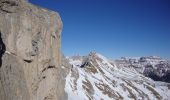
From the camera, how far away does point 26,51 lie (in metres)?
36.0

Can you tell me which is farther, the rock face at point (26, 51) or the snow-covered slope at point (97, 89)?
the snow-covered slope at point (97, 89)

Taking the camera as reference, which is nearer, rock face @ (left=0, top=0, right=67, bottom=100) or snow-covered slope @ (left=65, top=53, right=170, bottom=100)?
rock face @ (left=0, top=0, right=67, bottom=100)

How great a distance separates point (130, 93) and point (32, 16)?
13494 centimetres

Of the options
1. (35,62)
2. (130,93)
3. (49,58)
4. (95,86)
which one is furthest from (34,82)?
(130,93)

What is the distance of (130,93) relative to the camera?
6521 inches

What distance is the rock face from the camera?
33.0 m

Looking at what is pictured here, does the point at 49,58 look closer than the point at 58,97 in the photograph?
Yes

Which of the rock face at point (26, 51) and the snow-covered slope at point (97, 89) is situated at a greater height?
the rock face at point (26, 51)

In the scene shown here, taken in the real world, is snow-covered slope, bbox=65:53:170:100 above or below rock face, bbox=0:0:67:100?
below

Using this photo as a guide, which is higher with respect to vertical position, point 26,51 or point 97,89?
point 26,51

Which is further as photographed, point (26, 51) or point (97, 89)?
point (97, 89)

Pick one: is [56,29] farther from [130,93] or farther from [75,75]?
[130,93]

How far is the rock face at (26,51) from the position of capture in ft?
108

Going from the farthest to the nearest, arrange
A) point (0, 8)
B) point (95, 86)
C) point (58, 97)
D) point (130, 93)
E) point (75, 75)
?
point (130, 93) < point (95, 86) < point (75, 75) < point (58, 97) < point (0, 8)
